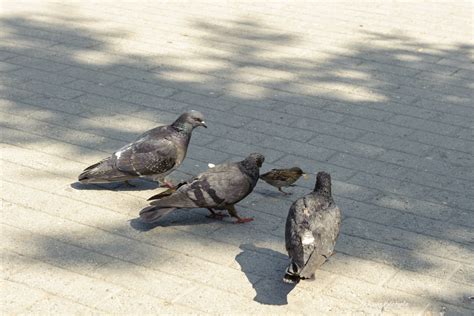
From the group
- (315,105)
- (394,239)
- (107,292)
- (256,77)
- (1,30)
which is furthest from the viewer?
(1,30)

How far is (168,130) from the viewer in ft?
23.3

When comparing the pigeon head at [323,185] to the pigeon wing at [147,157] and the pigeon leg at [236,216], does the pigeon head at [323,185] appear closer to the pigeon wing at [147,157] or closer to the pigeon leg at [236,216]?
the pigeon leg at [236,216]

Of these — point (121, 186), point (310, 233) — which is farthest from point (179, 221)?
point (310, 233)

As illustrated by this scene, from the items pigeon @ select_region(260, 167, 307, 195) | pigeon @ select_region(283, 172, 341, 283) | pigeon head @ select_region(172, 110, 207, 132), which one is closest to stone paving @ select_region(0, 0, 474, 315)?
pigeon @ select_region(260, 167, 307, 195)

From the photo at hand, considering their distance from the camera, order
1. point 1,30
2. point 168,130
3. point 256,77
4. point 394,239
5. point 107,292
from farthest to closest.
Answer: point 1,30, point 256,77, point 168,130, point 394,239, point 107,292

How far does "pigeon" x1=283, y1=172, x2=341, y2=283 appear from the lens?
5.35 metres

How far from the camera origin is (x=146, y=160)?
6.89 metres

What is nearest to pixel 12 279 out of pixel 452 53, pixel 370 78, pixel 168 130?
pixel 168 130

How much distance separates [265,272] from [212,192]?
2.57 feet

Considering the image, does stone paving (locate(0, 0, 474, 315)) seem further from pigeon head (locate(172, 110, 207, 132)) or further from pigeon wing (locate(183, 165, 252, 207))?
pigeon head (locate(172, 110, 207, 132))

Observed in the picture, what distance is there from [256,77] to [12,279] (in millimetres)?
4687

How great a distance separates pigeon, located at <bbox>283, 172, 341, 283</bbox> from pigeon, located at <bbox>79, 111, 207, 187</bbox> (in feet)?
4.51

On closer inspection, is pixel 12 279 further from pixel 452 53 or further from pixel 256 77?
pixel 452 53

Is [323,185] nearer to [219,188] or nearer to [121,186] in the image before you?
[219,188]
